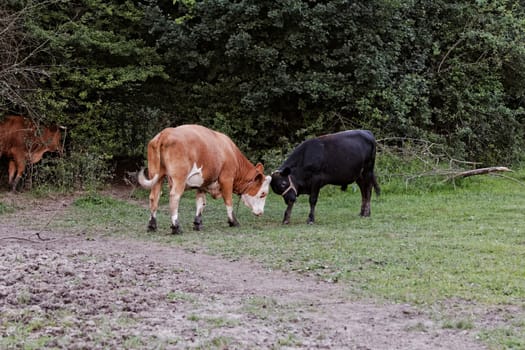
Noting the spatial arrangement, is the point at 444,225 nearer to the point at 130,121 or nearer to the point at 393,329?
the point at 393,329

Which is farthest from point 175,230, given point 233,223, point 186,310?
point 186,310

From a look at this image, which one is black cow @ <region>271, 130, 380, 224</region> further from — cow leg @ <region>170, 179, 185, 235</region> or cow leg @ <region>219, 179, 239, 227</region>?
cow leg @ <region>170, 179, 185, 235</region>

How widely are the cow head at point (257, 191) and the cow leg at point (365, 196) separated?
5.64 feet

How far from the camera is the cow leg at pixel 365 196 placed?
44.8ft

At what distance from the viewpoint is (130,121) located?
19.2 m

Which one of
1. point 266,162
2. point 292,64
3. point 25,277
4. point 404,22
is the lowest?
point 25,277

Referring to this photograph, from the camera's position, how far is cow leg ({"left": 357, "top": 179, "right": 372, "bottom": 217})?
1366 cm

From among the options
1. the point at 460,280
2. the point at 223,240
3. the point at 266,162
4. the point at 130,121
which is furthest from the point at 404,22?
the point at 460,280

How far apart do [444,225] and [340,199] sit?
4.16m

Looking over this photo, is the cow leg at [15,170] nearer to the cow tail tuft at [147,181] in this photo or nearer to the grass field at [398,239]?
the grass field at [398,239]

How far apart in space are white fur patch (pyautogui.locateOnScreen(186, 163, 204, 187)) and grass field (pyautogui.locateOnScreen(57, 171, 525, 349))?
2.52 ft

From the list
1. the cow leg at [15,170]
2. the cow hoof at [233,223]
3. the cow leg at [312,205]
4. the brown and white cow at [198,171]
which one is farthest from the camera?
the cow leg at [15,170]

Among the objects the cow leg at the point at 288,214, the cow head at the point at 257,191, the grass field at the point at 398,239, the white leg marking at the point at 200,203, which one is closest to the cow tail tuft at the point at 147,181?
the grass field at the point at 398,239

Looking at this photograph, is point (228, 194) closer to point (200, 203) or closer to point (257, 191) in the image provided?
point (200, 203)
